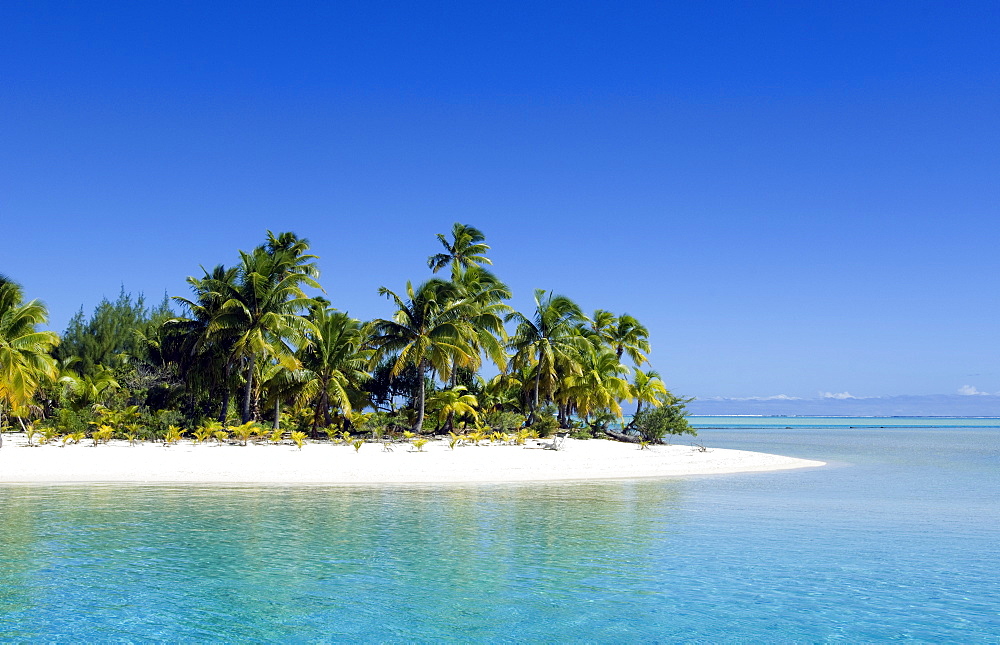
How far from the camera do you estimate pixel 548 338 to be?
137ft

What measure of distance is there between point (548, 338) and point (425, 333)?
26.7 ft

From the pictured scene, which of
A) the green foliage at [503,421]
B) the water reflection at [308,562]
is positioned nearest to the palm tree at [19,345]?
the water reflection at [308,562]

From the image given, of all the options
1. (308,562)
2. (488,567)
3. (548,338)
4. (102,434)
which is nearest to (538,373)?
(548,338)

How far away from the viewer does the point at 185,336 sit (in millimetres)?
36281

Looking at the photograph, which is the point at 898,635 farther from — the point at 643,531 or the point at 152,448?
the point at 152,448

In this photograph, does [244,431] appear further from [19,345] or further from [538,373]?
[538,373]

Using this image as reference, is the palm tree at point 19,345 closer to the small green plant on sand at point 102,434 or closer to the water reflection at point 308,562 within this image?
the small green plant on sand at point 102,434

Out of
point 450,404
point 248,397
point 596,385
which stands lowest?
point 450,404

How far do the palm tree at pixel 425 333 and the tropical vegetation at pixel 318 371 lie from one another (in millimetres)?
67

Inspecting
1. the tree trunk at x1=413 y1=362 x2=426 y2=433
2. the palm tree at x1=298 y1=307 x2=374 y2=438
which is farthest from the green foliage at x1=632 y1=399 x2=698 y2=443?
the palm tree at x1=298 y1=307 x2=374 y2=438

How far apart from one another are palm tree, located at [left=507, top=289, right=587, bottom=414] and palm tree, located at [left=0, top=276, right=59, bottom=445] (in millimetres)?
22024

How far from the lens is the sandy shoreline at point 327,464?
24.7 meters

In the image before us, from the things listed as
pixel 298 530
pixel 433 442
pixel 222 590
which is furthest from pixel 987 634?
pixel 433 442

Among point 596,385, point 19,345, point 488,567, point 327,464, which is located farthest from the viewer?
point 596,385
